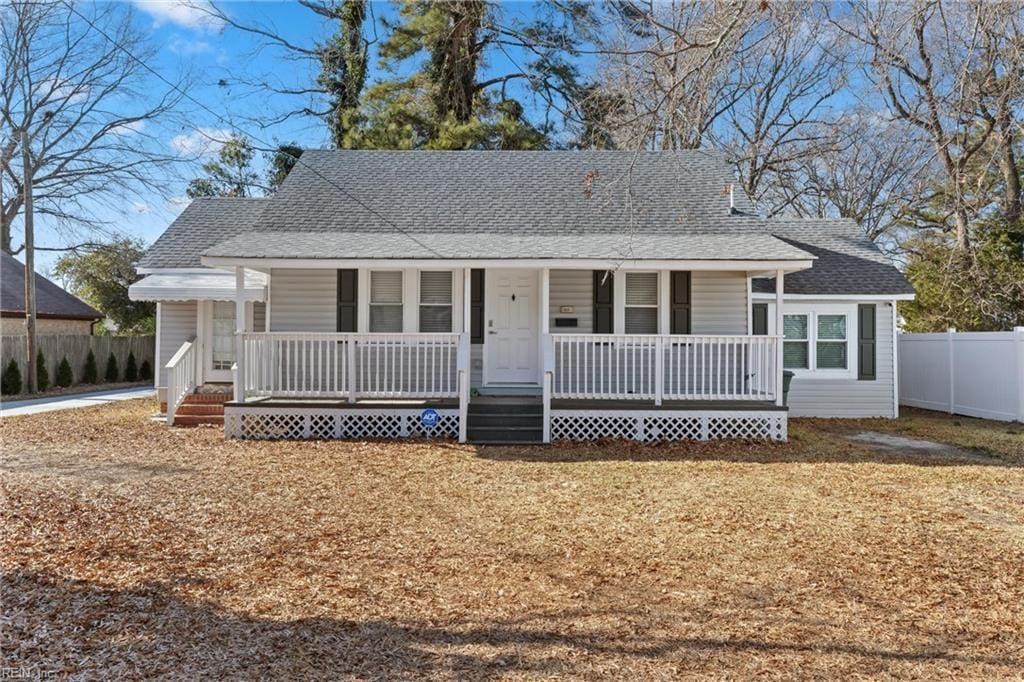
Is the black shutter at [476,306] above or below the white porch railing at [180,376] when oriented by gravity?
above

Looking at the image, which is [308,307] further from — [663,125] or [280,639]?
[280,639]

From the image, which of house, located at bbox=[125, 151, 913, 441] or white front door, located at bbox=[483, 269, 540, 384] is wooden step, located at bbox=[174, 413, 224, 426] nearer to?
house, located at bbox=[125, 151, 913, 441]

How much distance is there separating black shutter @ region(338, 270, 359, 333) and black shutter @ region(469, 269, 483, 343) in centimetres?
201

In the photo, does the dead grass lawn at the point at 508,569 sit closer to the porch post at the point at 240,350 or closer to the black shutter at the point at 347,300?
the porch post at the point at 240,350

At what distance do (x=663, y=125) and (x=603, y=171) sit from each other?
229 inches

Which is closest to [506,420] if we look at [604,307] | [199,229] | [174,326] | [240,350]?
[604,307]

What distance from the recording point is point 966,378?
13.8m

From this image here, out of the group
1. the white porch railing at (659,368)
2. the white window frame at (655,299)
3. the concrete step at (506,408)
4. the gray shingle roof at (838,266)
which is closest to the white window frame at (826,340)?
the gray shingle roof at (838,266)

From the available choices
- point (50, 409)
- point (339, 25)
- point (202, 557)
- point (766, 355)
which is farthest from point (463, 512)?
point (50, 409)

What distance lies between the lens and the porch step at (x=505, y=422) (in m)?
10.0

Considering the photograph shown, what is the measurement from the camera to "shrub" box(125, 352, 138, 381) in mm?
22375

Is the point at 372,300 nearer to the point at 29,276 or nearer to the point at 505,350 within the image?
the point at 505,350

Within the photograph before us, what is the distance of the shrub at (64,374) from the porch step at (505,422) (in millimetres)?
15360

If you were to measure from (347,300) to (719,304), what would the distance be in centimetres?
663
